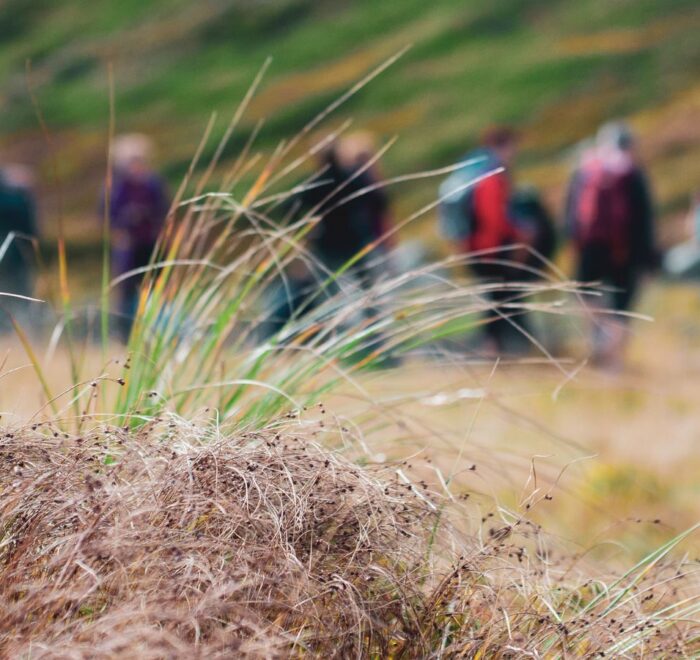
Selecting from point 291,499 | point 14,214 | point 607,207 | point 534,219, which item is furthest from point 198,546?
point 14,214

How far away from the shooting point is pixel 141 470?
2.20 meters

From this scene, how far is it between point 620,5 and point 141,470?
117 feet

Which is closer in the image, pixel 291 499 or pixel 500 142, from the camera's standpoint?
pixel 291 499

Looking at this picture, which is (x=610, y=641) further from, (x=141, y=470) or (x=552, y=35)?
(x=552, y=35)

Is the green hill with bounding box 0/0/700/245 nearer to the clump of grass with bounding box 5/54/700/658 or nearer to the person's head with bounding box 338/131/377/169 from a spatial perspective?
the person's head with bounding box 338/131/377/169

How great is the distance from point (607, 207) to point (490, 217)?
990 millimetres

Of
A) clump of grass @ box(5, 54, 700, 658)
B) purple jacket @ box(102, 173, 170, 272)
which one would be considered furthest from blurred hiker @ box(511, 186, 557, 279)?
clump of grass @ box(5, 54, 700, 658)

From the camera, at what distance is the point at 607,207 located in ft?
35.7

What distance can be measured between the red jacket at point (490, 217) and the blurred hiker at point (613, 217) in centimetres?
70

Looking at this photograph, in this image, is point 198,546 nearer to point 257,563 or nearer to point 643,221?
point 257,563

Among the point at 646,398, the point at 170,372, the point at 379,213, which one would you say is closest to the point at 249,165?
the point at 170,372

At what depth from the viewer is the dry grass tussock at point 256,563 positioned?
1.95 metres

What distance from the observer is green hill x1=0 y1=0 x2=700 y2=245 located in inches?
1350

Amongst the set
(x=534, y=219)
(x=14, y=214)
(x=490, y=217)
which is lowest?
(x=534, y=219)
